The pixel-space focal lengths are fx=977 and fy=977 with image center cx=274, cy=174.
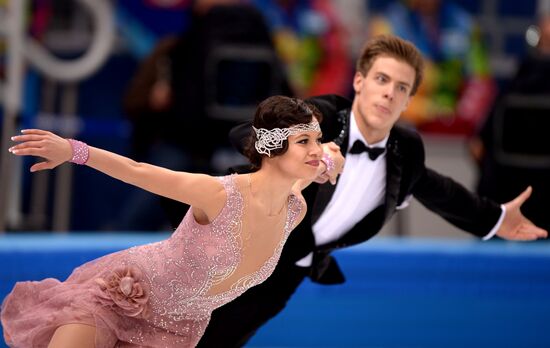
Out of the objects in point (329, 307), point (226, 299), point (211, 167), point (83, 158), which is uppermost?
point (83, 158)

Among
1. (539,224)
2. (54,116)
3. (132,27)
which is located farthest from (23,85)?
(539,224)

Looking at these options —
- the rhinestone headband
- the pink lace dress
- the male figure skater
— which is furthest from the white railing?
the rhinestone headband

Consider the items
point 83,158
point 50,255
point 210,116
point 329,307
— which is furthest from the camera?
point 210,116

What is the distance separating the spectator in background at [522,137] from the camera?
545 centimetres

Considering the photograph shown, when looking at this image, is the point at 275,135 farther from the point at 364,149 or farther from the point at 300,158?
the point at 364,149

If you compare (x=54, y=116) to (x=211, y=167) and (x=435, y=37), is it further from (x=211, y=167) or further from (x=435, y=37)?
(x=435, y=37)

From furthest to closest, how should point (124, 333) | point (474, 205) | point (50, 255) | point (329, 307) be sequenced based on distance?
point (329, 307)
point (50, 255)
point (474, 205)
point (124, 333)

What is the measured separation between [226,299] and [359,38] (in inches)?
155

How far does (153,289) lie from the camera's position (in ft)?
10.4

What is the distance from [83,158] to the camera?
9.41ft

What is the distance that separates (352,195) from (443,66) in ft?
10.5

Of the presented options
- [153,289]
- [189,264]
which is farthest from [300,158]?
[153,289]

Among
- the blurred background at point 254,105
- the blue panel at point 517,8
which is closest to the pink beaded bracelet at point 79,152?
the blurred background at point 254,105

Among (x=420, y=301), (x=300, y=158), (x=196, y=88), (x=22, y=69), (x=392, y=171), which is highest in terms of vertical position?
(x=300, y=158)
